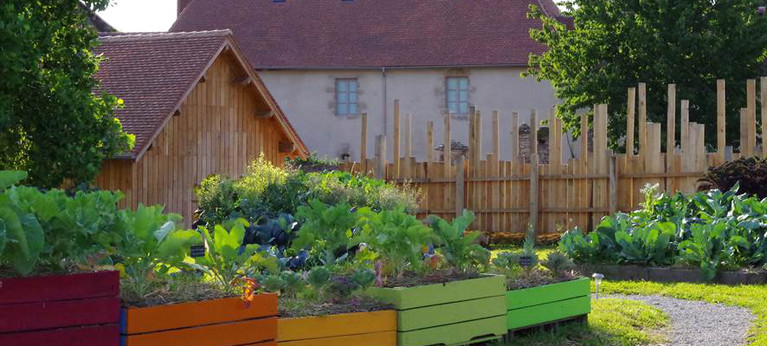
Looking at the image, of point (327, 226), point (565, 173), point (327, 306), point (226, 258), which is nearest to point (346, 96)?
point (565, 173)

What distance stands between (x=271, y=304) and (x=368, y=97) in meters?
35.5

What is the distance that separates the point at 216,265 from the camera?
25.7ft

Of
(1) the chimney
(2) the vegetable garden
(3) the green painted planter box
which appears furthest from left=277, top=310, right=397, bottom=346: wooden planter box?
(1) the chimney

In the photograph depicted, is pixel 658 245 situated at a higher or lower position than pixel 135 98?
lower

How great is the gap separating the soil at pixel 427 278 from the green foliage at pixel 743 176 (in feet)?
30.1

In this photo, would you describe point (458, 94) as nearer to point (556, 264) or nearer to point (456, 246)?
point (556, 264)

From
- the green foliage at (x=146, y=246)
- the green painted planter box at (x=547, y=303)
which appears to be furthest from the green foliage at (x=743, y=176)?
the green foliage at (x=146, y=246)

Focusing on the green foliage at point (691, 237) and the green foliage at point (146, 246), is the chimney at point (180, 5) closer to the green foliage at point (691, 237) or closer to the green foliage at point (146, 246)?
the green foliage at point (691, 237)

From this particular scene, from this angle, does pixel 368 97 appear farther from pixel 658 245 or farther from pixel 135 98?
pixel 658 245

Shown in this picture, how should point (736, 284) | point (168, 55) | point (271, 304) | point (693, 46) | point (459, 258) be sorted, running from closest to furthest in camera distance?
point (271, 304) → point (459, 258) → point (736, 284) → point (168, 55) → point (693, 46)

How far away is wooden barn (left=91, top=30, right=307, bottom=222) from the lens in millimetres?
26234

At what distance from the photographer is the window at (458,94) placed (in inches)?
1665

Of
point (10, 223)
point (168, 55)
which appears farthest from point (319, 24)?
point (10, 223)

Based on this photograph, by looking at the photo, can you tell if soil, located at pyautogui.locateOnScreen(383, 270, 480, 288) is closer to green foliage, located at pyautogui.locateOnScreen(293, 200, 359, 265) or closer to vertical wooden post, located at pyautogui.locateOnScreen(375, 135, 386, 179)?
green foliage, located at pyautogui.locateOnScreen(293, 200, 359, 265)
